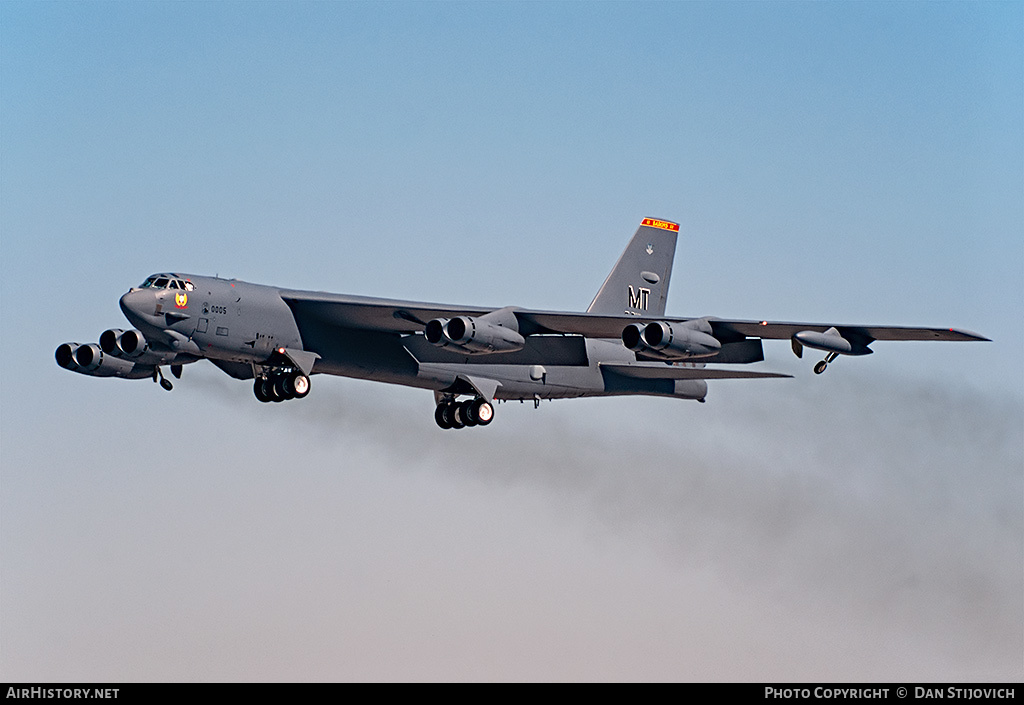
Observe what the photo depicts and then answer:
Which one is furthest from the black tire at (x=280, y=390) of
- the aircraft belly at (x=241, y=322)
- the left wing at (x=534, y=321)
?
the left wing at (x=534, y=321)

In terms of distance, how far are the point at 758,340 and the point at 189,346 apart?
428 inches

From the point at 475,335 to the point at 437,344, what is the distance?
A: 0.75 meters

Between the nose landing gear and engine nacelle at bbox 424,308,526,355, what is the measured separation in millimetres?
3257

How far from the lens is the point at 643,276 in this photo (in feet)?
120

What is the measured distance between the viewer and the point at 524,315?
98.7 feet

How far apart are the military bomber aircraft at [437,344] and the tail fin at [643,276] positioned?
2.27 meters

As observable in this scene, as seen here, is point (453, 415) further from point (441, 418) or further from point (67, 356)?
point (67, 356)

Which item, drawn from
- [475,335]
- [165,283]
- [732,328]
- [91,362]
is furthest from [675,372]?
[91,362]

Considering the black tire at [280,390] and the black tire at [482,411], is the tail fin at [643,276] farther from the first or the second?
the black tire at [280,390]

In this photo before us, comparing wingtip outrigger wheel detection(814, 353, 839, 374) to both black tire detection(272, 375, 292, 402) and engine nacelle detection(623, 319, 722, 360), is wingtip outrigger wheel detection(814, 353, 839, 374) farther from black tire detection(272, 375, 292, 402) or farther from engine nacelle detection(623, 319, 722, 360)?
black tire detection(272, 375, 292, 402)
